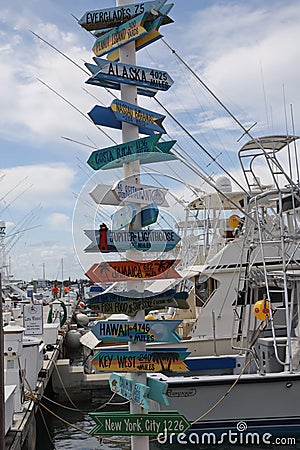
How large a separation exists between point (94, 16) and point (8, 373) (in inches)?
227

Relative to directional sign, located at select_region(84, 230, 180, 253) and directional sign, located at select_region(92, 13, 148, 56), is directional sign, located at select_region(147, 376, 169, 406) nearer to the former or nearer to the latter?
directional sign, located at select_region(84, 230, 180, 253)

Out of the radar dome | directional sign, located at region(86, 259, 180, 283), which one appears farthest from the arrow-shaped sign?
the radar dome

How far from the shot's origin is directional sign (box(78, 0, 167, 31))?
4.60 m

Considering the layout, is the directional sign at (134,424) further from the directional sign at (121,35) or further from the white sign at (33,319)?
the white sign at (33,319)

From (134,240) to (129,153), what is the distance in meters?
0.67

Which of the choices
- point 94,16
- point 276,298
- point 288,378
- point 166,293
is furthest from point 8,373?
point 276,298

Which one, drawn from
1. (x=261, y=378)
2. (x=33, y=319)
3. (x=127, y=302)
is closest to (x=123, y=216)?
(x=127, y=302)

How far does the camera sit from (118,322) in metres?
4.54

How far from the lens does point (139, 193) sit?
179 inches

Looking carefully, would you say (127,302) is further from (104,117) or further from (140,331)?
(104,117)

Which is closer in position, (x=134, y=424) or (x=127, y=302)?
(x=134, y=424)

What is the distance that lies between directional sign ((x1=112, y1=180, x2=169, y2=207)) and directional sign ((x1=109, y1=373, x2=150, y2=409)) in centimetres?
138

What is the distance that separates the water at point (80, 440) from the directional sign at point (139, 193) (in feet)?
20.2

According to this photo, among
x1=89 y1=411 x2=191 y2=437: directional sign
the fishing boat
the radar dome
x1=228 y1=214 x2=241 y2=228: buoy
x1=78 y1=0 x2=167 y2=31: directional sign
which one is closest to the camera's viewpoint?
x1=89 y1=411 x2=191 y2=437: directional sign
